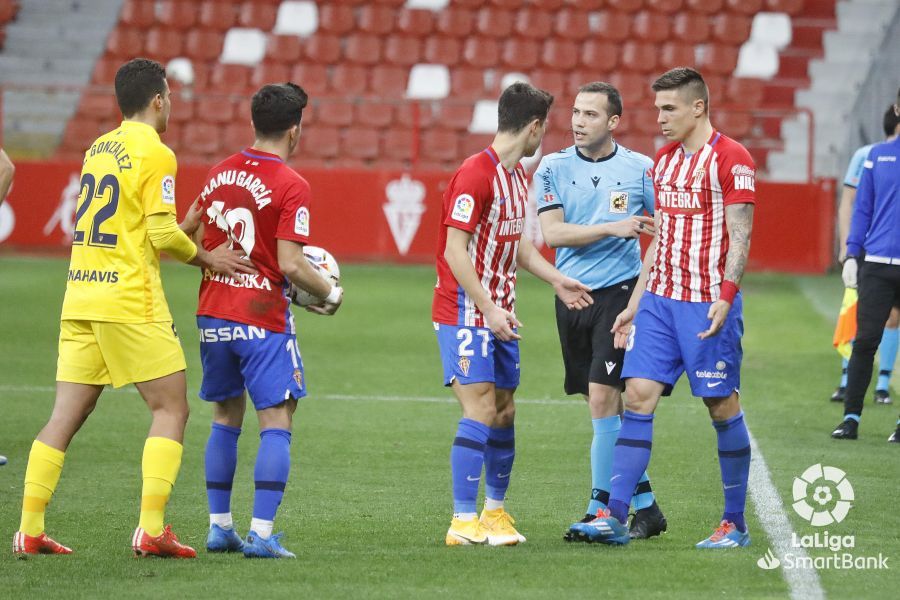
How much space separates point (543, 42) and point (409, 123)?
11.2ft

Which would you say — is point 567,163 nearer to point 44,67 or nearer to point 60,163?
point 60,163

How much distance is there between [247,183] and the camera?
5363 mm

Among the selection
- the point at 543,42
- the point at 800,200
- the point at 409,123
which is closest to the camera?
the point at 800,200

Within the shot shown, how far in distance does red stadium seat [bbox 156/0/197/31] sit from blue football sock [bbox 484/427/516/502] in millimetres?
18763

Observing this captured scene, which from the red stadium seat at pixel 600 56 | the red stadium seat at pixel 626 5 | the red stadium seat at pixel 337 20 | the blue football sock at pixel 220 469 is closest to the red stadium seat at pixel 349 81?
the red stadium seat at pixel 337 20

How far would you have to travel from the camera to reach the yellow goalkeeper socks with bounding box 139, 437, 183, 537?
5.32 metres

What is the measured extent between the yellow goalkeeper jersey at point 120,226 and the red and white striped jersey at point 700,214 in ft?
6.70

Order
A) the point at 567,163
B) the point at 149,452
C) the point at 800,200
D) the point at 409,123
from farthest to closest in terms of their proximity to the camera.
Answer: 1. the point at 409,123
2. the point at 800,200
3. the point at 567,163
4. the point at 149,452

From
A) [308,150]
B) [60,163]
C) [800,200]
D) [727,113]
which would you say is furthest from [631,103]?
[60,163]

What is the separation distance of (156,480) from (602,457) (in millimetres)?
1989

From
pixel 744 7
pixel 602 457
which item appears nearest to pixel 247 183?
pixel 602 457

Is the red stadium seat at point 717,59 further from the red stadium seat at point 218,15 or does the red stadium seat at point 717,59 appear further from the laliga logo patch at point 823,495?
the laliga logo patch at point 823,495

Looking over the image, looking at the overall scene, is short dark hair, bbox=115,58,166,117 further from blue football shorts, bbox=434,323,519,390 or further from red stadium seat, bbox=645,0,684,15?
red stadium seat, bbox=645,0,684,15

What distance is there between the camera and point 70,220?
1950cm
